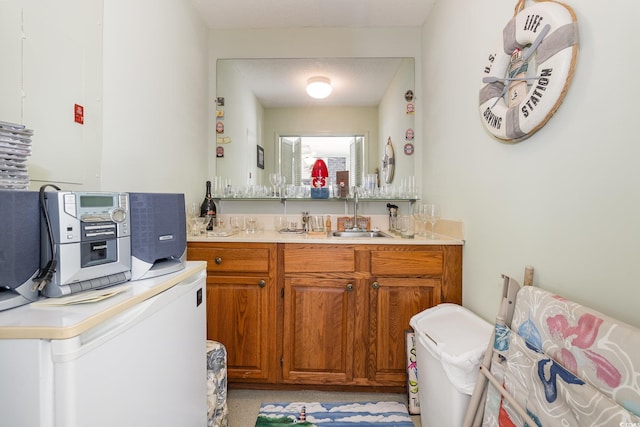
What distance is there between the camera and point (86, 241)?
0.77 meters

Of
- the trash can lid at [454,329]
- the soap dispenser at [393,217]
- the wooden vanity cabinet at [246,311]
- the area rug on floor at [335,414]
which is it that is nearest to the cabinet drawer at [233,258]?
the wooden vanity cabinet at [246,311]

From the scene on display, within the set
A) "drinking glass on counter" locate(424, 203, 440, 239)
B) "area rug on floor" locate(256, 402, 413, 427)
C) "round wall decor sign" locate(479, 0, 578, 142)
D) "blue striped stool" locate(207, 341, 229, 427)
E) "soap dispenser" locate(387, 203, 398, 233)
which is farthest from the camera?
"soap dispenser" locate(387, 203, 398, 233)

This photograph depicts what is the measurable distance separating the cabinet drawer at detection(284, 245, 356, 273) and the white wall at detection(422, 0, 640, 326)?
2.18 feet

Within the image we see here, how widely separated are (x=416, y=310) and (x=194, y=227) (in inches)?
58.6

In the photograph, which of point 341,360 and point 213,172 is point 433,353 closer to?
point 341,360

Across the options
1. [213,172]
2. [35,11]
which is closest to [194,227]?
[213,172]

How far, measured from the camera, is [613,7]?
0.78 metres

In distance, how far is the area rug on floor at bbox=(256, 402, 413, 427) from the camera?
1.51 meters

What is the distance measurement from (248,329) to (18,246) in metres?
1.23

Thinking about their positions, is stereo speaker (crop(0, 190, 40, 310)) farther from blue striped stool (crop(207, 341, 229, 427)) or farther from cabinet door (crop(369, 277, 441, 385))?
cabinet door (crop(369, 277, 441, 385))

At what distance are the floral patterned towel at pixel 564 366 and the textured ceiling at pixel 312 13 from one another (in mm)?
2069

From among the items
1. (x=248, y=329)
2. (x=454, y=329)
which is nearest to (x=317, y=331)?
(x=248, y=329)

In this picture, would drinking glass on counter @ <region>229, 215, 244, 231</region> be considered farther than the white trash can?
Yes

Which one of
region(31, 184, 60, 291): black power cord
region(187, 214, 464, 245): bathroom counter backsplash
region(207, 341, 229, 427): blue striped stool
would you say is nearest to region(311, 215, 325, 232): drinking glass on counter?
region(187, 214, 464, 245): bathroom counter backsplash
